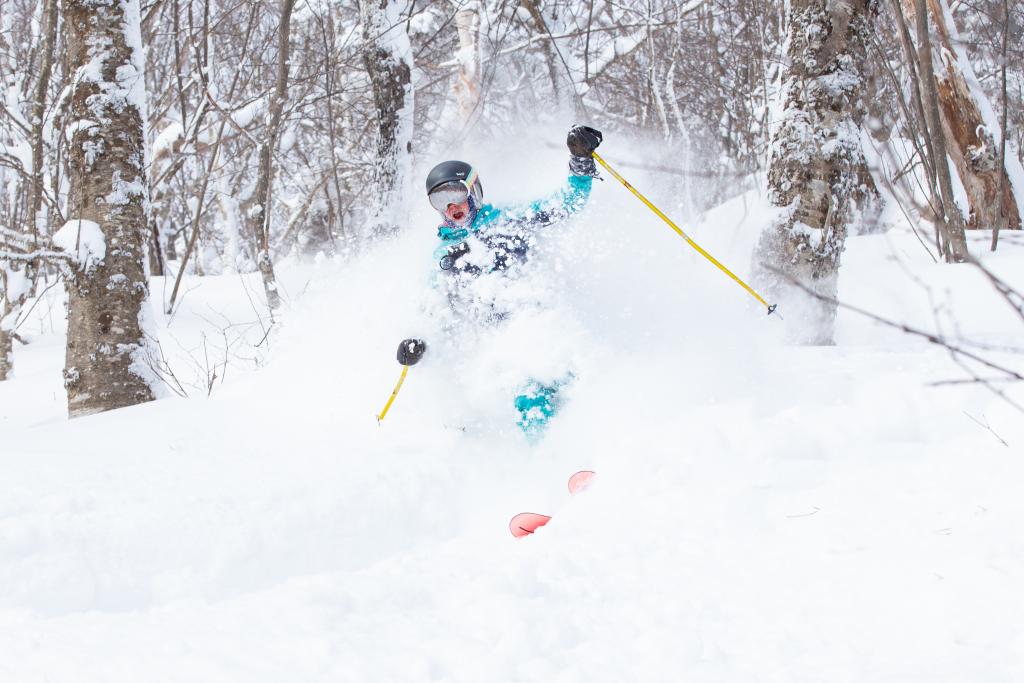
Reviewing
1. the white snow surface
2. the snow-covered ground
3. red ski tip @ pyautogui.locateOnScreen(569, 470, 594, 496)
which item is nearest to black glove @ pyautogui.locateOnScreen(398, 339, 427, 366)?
the snow-covered ground

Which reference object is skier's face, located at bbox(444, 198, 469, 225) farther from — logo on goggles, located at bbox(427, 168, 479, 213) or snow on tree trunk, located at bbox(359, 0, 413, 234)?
snow on tree trunk, located at bbox(359, 0, 413, 234)

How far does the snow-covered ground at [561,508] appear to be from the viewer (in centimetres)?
167

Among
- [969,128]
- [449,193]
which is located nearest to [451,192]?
[449,193]

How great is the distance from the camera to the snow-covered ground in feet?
5.49

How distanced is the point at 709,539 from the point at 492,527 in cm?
96

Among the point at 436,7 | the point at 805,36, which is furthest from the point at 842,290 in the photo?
the point at 436,7

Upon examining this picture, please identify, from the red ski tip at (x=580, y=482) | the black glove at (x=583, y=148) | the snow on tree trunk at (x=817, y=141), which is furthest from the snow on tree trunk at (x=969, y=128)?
the red ski tip at (x=580, y=482)

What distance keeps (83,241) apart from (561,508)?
3.12 meters

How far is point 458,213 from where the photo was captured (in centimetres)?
386

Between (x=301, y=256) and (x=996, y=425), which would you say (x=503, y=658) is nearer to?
(x=996, y=425)

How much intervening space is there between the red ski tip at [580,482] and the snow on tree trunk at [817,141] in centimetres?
213

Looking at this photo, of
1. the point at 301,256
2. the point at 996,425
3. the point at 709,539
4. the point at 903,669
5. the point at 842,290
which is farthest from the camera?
the point at 301,256

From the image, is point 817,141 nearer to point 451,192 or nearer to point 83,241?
point 451,192

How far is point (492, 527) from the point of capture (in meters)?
2.84
